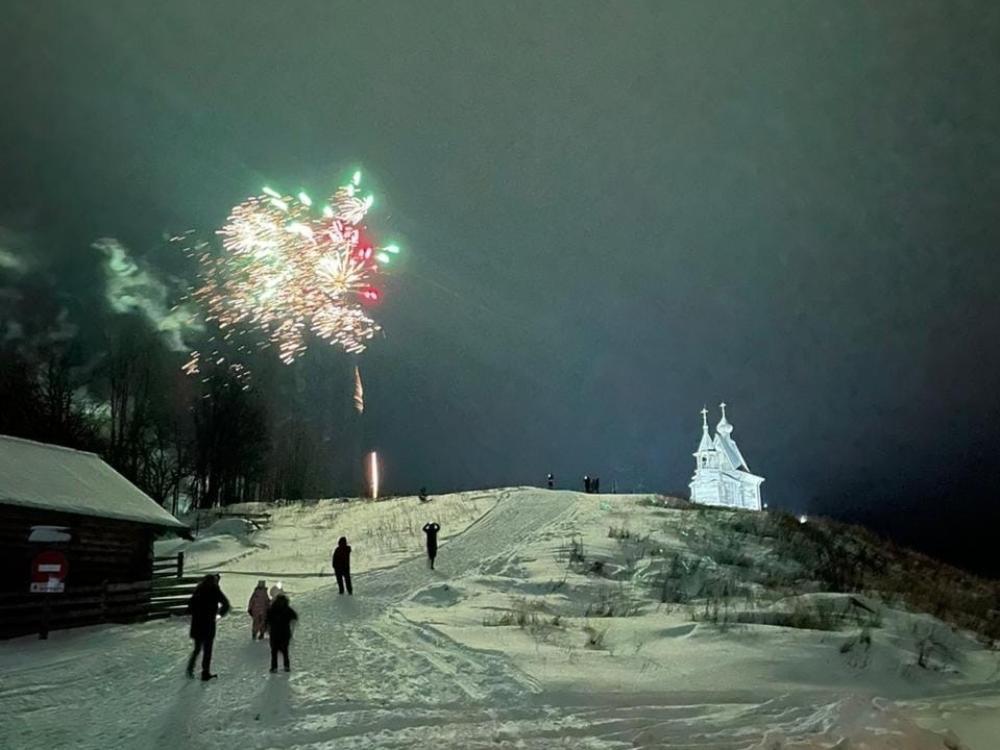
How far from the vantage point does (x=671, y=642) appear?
624 inches

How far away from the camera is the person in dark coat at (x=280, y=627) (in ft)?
45.5

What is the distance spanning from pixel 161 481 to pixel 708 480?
56.6 meters

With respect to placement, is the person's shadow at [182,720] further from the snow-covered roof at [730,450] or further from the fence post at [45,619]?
the snow-covered roof at [730,450]

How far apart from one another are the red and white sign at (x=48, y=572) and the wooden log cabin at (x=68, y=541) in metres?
0.02

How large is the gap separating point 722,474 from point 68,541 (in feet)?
245

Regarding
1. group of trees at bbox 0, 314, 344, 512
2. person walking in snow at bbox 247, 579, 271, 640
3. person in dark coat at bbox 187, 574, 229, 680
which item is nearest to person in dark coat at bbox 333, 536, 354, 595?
person walking in snow at bbox 247, 579, 271, 640

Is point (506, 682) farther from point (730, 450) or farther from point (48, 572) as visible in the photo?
point (730, 450)

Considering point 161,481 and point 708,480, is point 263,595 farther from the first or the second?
point 708,480

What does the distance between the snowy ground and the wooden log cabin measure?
1.00 meters

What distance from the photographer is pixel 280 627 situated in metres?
13.9

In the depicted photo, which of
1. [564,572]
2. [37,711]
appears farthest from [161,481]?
[37,711]

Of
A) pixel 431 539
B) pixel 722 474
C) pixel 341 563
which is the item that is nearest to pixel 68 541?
pixel 341 563

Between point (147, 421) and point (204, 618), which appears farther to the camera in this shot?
point (147, 421)

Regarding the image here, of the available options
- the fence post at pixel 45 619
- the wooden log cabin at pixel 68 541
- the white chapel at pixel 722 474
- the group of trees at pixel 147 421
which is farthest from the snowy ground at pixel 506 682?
the white chapel at pixel 722 474
